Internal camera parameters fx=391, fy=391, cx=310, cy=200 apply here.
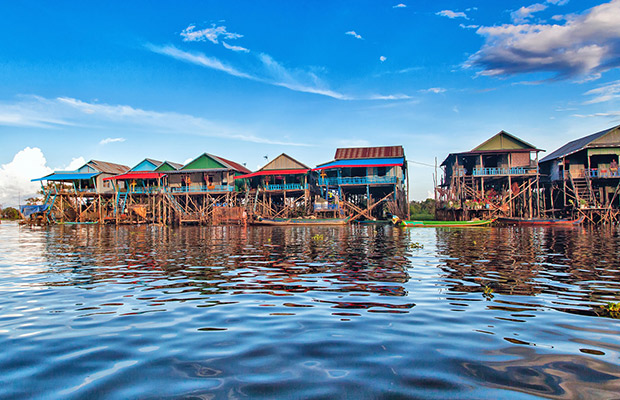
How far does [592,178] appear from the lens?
36.2m

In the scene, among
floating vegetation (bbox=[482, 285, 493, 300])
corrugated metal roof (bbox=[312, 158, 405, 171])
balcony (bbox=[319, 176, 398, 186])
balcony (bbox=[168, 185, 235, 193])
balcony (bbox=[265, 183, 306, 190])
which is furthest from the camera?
balcony (bbox=[168, 185, 235, 193])

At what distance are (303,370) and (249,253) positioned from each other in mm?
10941

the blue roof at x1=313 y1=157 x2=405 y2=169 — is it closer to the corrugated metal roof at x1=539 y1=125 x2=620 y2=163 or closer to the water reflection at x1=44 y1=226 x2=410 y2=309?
the corrugated metal roof at x1=539 y1=125 x2=620 y2=163

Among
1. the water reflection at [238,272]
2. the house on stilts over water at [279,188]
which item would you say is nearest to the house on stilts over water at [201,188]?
the house on stilts over water at [279,188]

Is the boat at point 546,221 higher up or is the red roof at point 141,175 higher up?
the red roof at point 141,175

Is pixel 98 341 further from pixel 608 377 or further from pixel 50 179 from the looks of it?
pixel 50 179

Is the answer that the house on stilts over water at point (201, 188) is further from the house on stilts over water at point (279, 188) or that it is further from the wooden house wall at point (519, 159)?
the wooden house wall at point (519, 159)

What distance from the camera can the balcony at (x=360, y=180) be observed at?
40.6m

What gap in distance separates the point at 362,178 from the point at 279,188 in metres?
9.26

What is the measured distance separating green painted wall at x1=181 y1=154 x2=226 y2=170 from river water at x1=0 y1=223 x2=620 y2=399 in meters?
37.6

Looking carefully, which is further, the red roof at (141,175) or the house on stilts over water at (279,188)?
the red roof at (141,175)

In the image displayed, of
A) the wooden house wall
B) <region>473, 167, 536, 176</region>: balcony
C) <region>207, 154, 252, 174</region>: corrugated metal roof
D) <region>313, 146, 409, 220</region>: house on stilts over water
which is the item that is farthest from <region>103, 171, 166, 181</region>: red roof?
the wooden house wall

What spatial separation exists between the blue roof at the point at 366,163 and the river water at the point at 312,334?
30.3 meters

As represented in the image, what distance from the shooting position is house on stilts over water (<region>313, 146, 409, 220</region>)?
39.9 metres
